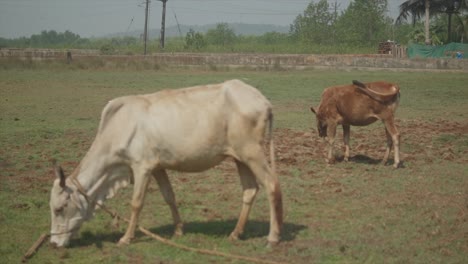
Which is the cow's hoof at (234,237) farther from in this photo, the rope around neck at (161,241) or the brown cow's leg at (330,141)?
the brown cow's leg at (330,141)

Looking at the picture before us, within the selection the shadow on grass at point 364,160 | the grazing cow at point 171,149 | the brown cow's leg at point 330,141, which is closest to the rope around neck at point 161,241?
the grazing cow at point 171,149

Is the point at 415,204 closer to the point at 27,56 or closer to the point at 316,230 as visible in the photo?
the point at 316,230

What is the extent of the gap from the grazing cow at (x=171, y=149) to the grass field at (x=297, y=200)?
0.47 m

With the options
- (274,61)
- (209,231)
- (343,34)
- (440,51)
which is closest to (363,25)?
(343,34)

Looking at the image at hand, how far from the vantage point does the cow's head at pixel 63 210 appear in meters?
8.47

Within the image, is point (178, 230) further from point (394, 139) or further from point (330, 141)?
point (394, 139)

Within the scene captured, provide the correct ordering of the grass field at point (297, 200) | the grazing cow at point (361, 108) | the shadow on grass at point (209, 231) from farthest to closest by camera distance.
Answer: the grazing cow at point (361, 108) < the shadow on grass at point (209, 231) < the grass field at point (297, 200)

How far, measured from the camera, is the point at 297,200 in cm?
1105

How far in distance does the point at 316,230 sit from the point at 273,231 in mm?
1037

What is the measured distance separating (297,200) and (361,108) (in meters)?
3.85

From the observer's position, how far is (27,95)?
27391mm

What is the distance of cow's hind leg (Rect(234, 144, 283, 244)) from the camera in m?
8.45

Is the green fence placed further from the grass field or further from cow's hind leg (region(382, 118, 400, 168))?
cow's hind leg (region(382, 118, 400, 168))

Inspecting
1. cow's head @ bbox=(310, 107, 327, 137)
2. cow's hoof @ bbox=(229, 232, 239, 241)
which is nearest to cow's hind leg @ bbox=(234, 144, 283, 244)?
cow's hoof @ bbox=(229, 232, 239, 241)
